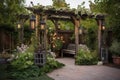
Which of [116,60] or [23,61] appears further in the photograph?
[116,60]

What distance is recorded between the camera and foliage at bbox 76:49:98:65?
11.2 m

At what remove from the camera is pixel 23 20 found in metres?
15.2

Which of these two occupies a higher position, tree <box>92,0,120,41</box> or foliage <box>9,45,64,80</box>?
tree <box>92,0,120,41</box>

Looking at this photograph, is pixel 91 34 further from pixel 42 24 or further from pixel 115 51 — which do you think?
pixel 42 24

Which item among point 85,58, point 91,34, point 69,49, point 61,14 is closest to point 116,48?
point 85,58

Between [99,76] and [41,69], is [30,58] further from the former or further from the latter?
[99,76]

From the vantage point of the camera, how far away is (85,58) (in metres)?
11.2

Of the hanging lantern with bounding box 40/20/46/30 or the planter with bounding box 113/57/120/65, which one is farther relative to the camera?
the planter with bounding box 113/57/120/65

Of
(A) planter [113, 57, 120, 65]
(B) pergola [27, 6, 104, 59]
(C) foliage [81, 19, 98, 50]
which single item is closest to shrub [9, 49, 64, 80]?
(B) pergola [27, 6, 104, 59]

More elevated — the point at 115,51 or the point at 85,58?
the point at 115,51

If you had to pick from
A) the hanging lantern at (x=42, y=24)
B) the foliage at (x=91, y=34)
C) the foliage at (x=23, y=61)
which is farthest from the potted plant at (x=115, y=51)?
the foliage at (x=23, y=61)

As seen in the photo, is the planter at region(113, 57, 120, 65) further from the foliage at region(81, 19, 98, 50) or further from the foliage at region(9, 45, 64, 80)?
→ the foliage at region(9, 45, 64, 80)

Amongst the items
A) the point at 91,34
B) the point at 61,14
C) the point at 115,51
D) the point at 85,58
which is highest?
the point at 61,14

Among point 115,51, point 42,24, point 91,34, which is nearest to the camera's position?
point 42,24
